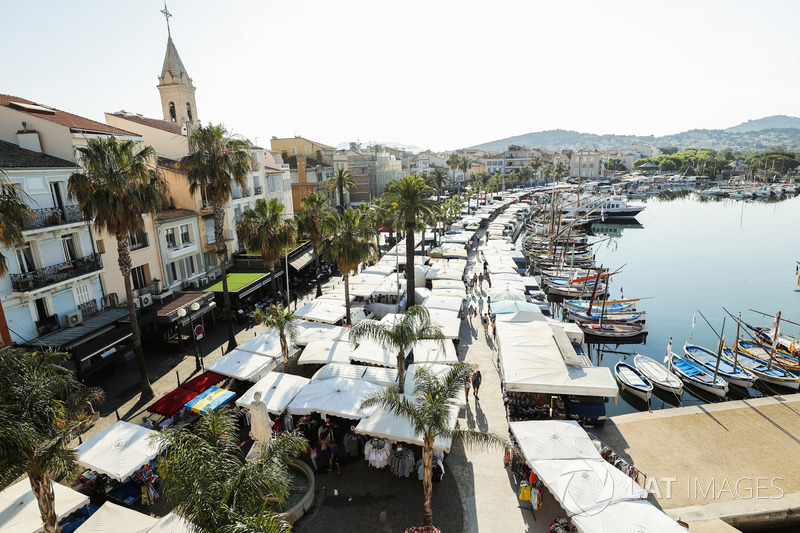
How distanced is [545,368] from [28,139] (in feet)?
95.2

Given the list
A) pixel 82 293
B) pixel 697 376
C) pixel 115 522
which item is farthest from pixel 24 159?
pixel 697 376

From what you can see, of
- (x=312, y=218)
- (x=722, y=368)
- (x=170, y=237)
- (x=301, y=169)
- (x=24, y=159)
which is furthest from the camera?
(x=301, y=169)

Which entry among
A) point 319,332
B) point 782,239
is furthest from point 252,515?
point 782,239

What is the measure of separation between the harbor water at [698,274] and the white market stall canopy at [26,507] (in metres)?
23.4

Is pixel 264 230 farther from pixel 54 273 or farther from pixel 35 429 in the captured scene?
pixel 35 429

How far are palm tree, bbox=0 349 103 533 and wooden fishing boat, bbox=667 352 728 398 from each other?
26.4 metres

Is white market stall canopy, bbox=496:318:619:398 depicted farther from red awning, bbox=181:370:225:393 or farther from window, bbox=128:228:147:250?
window, bbox=128:228:147:250

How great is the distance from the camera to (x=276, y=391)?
17562 millimetres

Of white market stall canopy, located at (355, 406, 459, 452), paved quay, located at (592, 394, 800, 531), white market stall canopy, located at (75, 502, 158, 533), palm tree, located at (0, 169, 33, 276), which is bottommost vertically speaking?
paved quay, located at (592, 394, 800, 531)

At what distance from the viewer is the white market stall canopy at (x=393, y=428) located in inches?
547

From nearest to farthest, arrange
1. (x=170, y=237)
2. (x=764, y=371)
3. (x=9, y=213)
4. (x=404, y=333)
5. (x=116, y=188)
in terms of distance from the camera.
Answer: (x=9, y=213)
(x=404, y=333)
(x=116, y=188)
(x=764, y=371)
(x=170, y=237)

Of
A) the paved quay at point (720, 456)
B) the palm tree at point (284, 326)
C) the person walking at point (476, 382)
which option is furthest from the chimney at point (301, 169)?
the paved quay at point (720, 456)

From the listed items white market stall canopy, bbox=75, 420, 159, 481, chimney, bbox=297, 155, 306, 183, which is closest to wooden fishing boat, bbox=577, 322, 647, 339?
white market stall canopy, bbox=75, 420, 159, 481

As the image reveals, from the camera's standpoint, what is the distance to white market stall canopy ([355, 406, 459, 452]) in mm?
13883
